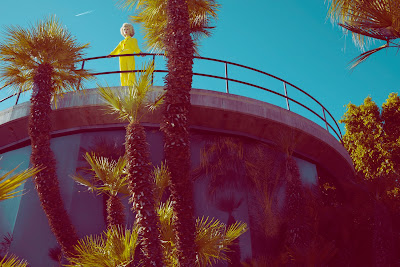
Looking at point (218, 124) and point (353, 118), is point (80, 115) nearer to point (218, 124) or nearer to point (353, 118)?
point (218, 124)

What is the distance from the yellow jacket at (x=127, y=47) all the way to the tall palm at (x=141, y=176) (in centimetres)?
366

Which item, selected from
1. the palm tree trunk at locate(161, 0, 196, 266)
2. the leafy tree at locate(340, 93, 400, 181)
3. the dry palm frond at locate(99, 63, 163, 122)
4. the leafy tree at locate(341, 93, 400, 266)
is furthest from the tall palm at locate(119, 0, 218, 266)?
the leafy tree at locate(340, 93, 400, 181)

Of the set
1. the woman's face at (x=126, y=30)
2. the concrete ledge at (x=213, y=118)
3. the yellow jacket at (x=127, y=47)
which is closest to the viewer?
the concrete ledge at (x=213, y=118)

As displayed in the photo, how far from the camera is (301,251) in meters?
7.23

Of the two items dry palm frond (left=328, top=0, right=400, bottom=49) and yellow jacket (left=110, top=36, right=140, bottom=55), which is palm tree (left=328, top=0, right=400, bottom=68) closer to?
dry palm frond (left=328, top=0, right=400, bottom=49)

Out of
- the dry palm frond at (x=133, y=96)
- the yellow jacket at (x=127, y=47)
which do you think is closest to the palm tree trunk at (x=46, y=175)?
the dry palm frond at (x=133, y=96)

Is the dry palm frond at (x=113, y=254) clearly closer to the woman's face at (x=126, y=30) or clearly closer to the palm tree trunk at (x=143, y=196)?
the palm tree trunk at (x=143, y=196)

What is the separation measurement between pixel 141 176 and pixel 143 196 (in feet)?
0.97

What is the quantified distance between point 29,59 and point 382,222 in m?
8.45

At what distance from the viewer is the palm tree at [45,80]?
6.23 m

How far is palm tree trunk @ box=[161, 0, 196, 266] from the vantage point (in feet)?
16.8

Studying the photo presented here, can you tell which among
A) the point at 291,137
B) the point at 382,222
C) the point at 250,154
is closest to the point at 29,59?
the point at 250,154

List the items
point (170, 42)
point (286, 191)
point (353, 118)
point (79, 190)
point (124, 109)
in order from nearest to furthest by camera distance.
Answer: point (124, 109)
point (170, 42)
point (79, 190)
point (286, 191)
point (353, 118)

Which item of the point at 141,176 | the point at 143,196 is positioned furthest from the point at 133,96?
the point at 143,196
